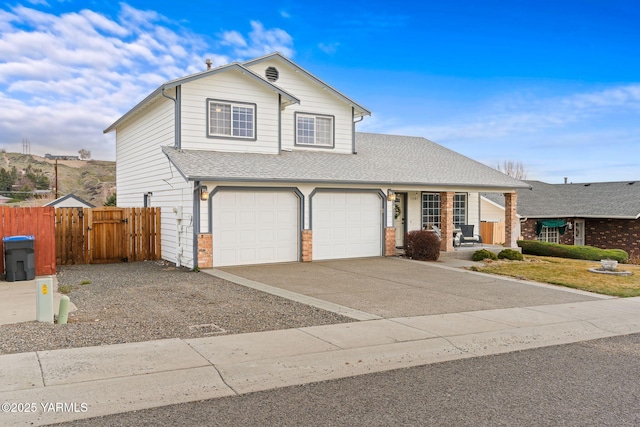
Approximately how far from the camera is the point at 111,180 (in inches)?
3556

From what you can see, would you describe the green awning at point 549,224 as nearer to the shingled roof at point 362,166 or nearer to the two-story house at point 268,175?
the shingled roof at point 362,166

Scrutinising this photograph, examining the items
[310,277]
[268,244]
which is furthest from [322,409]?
[268,244]

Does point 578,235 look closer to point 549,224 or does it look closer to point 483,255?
point 549,224

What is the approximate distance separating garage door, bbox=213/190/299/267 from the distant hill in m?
69.3

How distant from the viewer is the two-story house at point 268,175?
619 inches

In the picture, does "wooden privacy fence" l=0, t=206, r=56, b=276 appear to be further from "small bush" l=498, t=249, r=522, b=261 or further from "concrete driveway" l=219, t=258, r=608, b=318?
"small bush" l=498, t=249, r=522, b=261

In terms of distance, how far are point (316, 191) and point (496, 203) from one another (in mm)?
13520

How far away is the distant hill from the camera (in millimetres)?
85062

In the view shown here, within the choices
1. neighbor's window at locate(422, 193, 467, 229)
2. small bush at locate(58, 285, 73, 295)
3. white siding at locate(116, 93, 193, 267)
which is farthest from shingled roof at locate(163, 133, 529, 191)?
small bush at locate(58, 285, 73, 295)

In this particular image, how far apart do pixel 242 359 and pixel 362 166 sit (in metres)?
13.5

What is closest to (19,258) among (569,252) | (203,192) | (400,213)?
(203,192)

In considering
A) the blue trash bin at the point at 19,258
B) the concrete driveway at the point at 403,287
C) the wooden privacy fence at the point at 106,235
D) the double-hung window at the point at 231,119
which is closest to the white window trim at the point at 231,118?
the double-hung window at the point at 231,119

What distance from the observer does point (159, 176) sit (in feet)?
59.1

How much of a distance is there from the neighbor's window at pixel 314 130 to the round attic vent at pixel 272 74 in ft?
5.27
